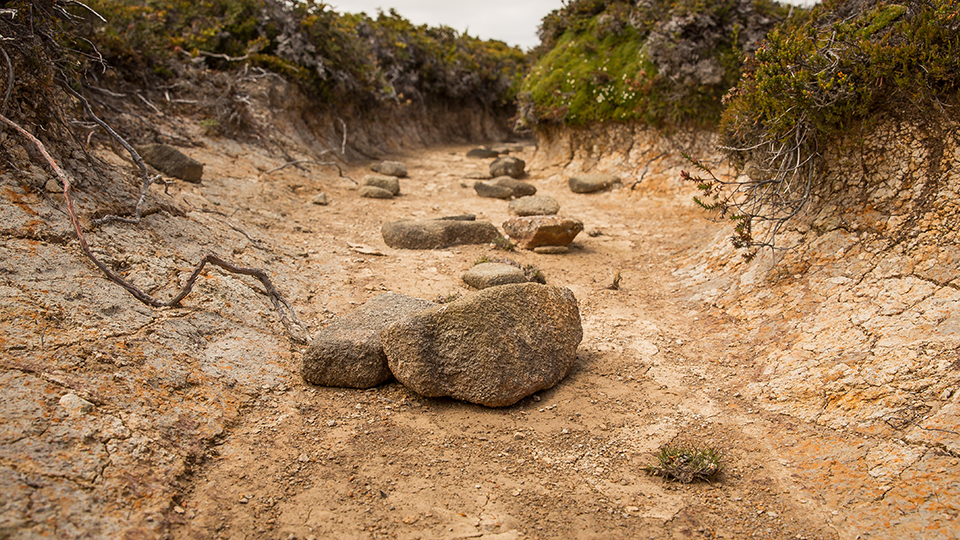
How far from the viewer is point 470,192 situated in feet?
34.6

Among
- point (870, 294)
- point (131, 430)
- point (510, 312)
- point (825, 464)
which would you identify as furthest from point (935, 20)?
point (131, 430)

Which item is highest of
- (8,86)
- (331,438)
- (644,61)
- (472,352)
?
(644,61)

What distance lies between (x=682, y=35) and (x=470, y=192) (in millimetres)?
4686

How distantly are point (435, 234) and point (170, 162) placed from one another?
3.54 metres

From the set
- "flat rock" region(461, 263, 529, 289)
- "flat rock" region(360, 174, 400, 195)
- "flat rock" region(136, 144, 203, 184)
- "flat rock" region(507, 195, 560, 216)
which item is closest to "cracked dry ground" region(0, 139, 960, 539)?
"flat rock" region(461, 263, 529, 289)

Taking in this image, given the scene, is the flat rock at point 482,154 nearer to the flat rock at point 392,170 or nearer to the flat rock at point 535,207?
the flat rock at point 392,170

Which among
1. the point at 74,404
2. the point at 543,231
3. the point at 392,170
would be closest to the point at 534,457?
the point at 74,404

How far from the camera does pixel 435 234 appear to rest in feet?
22.4

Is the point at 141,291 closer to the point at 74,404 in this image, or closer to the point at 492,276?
the point at 74,404

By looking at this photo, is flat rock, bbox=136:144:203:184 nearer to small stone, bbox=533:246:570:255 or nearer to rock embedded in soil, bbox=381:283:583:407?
small stone, bbox=533:246:570:255

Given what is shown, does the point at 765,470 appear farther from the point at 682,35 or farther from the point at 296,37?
the point at 296,37

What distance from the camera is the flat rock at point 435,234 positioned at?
22.2 feet

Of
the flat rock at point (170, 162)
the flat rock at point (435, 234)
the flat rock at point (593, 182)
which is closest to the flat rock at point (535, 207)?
the flat rock at point (435, 234)

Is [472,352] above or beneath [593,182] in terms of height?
beneath
